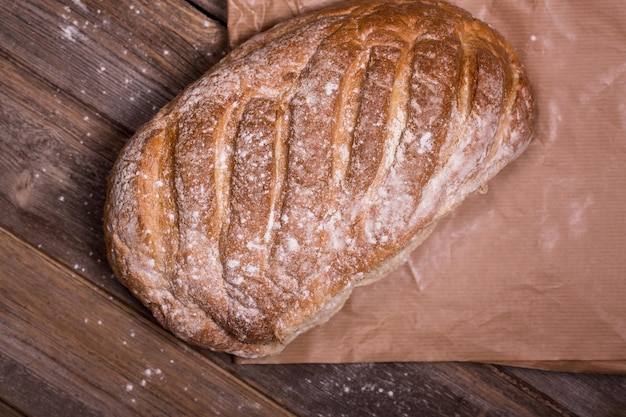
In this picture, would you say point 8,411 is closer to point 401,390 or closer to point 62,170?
point 62,170

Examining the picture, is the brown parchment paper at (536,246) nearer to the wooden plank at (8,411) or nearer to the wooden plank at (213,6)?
the wooden plank at (213,6)

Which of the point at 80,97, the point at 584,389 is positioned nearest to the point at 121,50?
the point at 80,97

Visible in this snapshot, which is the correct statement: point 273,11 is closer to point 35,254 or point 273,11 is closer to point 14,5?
point 14,5

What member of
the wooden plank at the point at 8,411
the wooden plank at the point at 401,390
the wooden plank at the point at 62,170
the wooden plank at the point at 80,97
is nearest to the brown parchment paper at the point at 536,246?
the wooden plank at the point at 401,390

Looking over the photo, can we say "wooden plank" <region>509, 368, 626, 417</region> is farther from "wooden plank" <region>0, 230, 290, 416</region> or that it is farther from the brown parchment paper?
"wooden plank" <region>0, 230, 290, 416</region>

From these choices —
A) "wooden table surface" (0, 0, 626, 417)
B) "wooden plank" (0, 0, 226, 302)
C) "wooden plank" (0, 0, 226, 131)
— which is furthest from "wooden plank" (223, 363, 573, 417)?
"wooden plank" (0, 0, 226, 131)

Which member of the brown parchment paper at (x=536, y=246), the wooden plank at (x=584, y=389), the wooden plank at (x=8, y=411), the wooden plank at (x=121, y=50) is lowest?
the wooden plank at (x=584, y=389)
